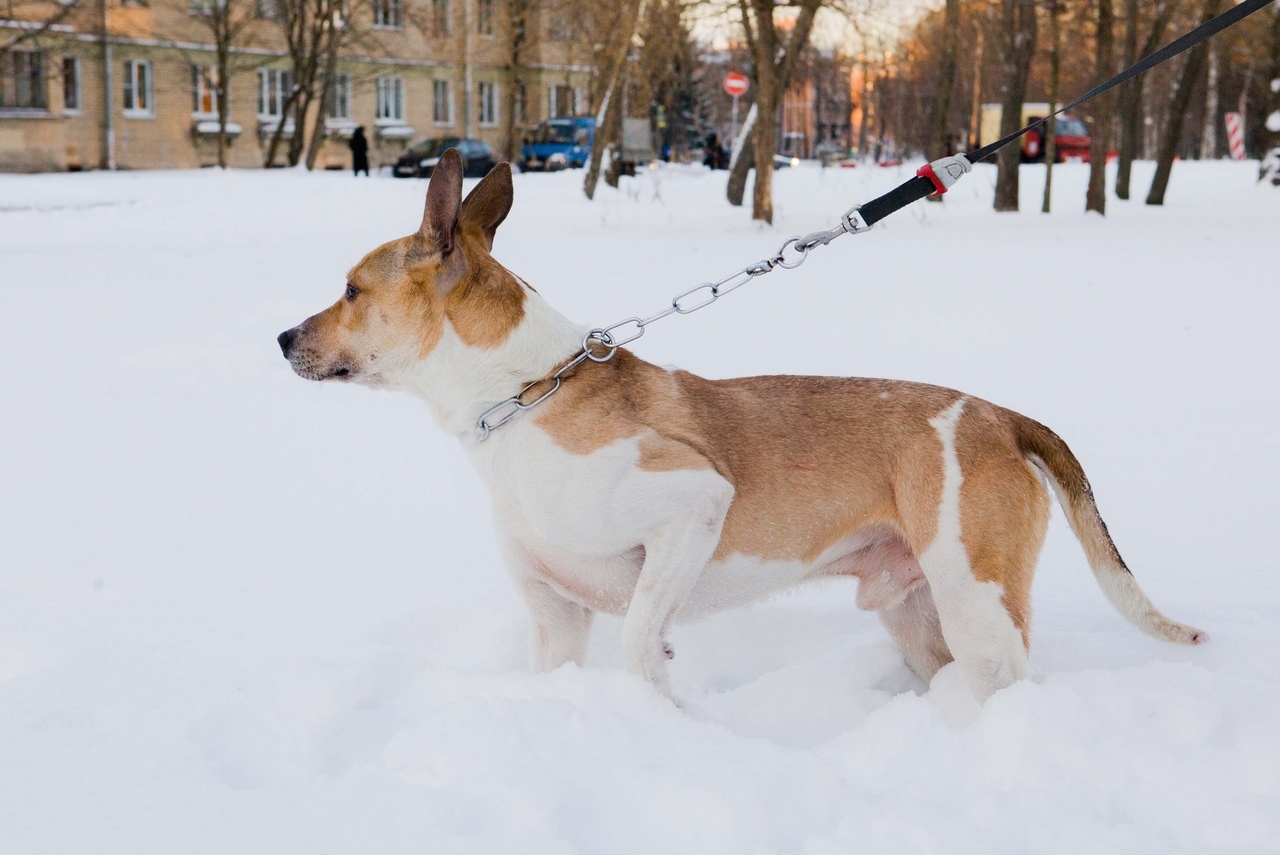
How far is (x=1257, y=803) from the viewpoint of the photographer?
9.67ft

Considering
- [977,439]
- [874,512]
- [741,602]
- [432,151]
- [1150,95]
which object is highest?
[1150,95]

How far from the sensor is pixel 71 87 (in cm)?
4453

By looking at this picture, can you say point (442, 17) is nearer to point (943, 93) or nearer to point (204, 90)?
point (204, 90)

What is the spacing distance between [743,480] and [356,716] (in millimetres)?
1318

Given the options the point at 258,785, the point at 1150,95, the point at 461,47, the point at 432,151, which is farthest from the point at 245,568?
the point at 1150,95

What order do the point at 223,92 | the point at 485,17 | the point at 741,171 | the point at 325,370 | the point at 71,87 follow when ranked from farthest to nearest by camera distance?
1. the point at 485,17
2. the point at 223,92
3. the point at 71,87
4. the point at 741,171
5. the point at 325,370

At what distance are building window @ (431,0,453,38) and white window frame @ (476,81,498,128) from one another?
2.99 metres

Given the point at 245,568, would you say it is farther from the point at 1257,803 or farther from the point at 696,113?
the point at 696,113

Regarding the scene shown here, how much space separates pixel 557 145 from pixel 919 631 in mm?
44606

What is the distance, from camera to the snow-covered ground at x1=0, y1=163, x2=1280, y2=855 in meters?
3.00

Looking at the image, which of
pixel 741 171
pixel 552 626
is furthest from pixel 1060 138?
pixel 552 626

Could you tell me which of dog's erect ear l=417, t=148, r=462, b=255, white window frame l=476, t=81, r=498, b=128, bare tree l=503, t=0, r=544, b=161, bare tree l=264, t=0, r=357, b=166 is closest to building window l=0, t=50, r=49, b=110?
bare tree l=264, t=0, r=357, b=166

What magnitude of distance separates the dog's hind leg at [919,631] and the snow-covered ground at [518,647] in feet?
0.29

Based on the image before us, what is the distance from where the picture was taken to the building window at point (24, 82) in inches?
1700
